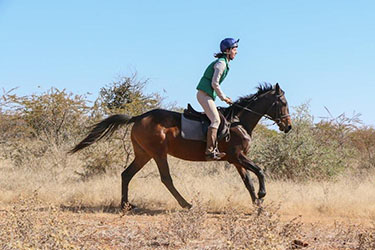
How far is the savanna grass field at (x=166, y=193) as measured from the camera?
538 centimetres

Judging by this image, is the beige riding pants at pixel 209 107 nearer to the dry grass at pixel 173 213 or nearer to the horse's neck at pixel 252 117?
the horse's neck at pixel 252 117

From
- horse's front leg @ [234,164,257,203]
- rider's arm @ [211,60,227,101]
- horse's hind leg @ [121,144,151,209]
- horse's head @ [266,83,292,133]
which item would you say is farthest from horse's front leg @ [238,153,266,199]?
horse's hind leg @ [121,144,151,209]

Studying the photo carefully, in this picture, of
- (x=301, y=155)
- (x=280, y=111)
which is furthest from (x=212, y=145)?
(x=301, y=155)

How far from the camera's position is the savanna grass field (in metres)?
5.38

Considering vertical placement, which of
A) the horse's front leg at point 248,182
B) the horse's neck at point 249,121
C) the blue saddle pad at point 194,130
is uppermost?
the horse's neck at point 249,121

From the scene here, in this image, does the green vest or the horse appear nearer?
the green vest

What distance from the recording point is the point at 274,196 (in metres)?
10.1

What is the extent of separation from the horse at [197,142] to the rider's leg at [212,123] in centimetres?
30

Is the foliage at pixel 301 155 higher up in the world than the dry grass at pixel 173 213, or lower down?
higher up

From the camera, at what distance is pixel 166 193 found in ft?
34.2

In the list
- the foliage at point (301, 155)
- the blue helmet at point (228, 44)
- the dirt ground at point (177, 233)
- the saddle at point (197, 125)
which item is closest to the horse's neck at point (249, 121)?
the saddle at point (197, 125)

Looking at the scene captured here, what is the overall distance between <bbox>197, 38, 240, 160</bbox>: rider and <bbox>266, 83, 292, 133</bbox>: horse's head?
40.4 inches

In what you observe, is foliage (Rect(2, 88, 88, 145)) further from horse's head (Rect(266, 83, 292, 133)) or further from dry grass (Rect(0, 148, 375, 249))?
horse's head (Rect(266, 83, 292, 133))

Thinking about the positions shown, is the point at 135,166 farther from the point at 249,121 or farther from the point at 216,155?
the point at 249,121
